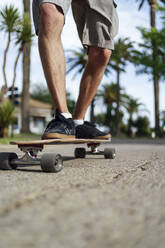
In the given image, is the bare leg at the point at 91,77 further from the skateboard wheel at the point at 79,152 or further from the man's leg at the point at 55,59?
the skateboard wheel at the point at 79,152

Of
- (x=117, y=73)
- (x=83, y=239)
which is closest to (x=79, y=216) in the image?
(x=83, y=239)

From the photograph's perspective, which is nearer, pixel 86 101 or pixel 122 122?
pixel 86 101

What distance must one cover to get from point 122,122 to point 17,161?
42.3m

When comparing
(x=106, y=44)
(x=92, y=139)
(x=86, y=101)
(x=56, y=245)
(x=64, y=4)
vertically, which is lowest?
(x=56, y=245)

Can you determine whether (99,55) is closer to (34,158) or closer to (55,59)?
(55,59)

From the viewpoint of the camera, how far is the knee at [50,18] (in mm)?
2252

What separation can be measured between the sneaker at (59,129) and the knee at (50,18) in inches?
23.2

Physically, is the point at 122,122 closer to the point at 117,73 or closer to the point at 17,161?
the point at 117,73

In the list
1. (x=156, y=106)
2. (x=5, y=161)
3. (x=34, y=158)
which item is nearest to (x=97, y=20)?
(x=34, y=158)

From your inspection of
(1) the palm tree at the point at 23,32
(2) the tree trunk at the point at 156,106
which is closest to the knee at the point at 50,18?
(1) the palm tree at the point at 23,32

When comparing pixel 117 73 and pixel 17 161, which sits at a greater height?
pixel 117 73

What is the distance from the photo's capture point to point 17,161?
2.13m

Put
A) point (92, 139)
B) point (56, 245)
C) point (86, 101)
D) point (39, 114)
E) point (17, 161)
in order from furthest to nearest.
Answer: point (39, 114)
point (86, 101)
point (92, 139)
point (17, 161)
point (56, 245)

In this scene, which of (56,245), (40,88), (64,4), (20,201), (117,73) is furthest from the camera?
(40,88)
